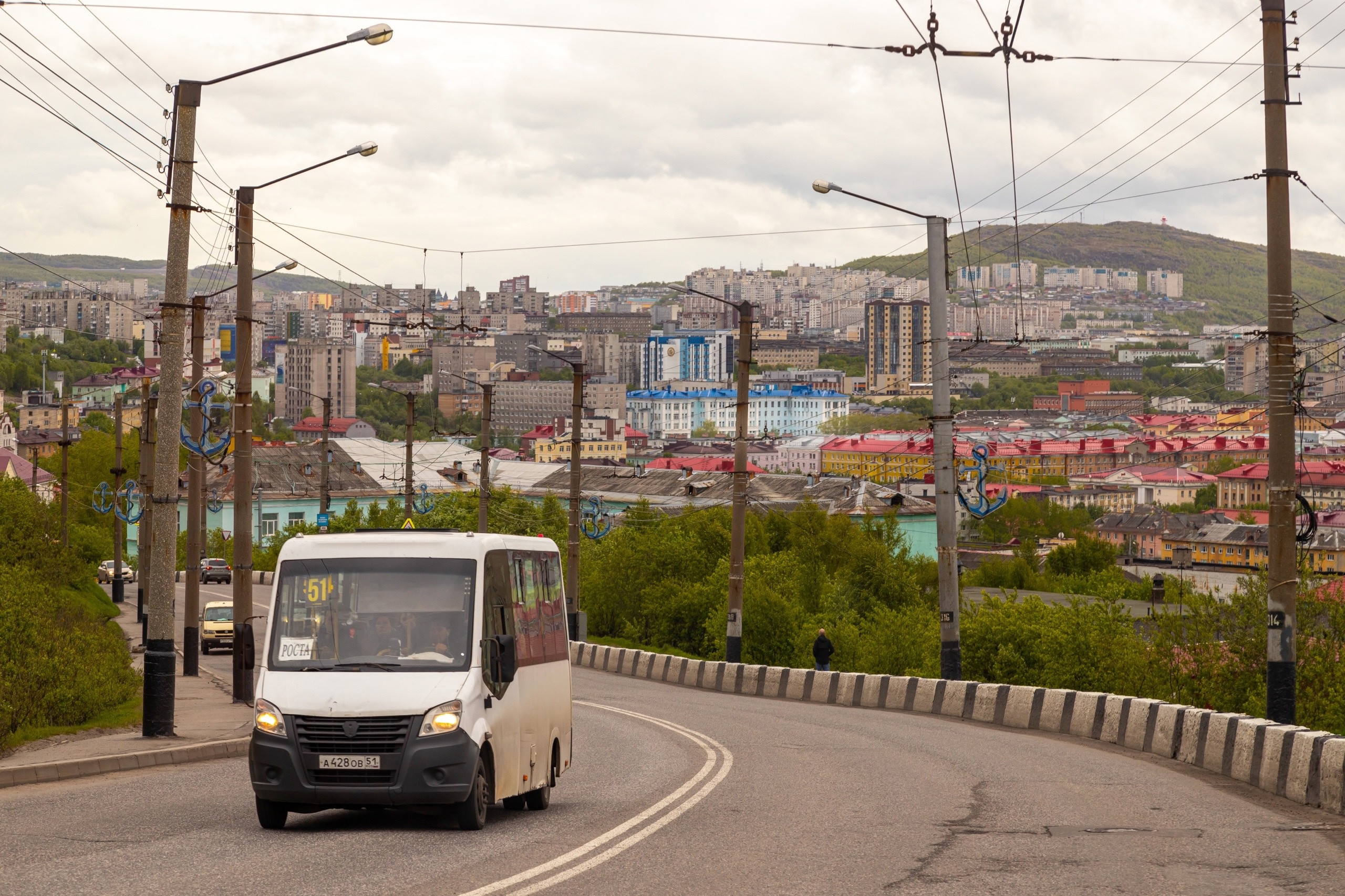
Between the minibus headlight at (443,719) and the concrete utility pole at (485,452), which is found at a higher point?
the concrete utility pole at (485,452)

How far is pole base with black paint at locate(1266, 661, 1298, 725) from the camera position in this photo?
18297 mm

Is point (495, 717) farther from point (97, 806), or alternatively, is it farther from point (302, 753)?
point (97, 806)

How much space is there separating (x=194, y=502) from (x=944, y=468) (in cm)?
1470

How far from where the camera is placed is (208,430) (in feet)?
103

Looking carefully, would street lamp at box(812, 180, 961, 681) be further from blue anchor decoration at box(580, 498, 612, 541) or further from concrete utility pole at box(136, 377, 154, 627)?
blue anchor decoration at box(580, 498, 612, 541)

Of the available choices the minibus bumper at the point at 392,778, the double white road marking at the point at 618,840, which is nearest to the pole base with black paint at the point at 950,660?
the double white road marking at the point at 618,840

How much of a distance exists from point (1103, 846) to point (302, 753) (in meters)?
5.78

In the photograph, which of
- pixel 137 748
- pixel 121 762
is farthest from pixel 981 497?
pixel 121 762

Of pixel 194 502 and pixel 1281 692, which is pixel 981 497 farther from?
pixel 1281 692

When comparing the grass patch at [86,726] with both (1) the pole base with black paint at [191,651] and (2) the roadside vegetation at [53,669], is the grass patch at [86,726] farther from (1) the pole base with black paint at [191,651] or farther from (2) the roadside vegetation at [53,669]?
(1) the pole base with black paint at [191,651]

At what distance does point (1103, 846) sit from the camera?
11734 millimetres

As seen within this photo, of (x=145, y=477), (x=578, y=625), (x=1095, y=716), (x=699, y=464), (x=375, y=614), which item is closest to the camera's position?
(x=375, y=614)

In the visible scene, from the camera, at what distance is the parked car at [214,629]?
4447 cm

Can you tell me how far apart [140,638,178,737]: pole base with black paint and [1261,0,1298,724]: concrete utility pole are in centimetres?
1255
